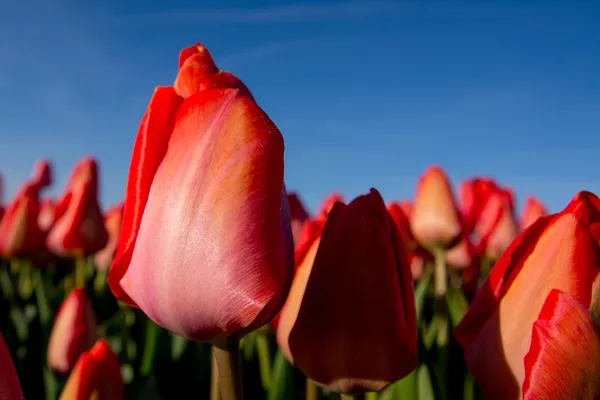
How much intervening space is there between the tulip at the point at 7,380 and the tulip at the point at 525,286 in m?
0.42

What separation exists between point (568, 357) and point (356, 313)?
0.21 meters

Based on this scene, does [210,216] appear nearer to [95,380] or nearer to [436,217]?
[95,380]

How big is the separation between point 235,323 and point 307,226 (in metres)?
0.35

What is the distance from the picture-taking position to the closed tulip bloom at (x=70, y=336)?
1.24m

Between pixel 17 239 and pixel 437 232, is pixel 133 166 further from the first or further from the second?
pixel 17 239

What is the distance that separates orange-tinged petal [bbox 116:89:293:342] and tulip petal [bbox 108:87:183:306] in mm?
17

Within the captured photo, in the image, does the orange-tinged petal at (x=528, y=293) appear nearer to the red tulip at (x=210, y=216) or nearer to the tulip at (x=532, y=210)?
the red tulip at (x=210, y=216)

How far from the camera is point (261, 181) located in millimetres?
563

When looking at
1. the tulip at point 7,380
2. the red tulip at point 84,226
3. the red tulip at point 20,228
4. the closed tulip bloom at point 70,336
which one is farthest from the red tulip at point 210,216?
the red tulip at point 20,228

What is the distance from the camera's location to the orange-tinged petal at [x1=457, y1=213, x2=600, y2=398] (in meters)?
0.59

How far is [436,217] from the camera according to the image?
1902 millimetres

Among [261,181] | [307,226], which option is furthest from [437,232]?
[261,181]

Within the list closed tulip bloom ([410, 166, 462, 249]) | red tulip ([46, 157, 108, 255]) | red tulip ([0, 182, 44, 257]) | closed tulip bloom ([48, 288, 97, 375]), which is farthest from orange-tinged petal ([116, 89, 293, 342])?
red tulip ([0, 182, 44, 257])

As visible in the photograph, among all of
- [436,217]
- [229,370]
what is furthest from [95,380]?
[436,217]
